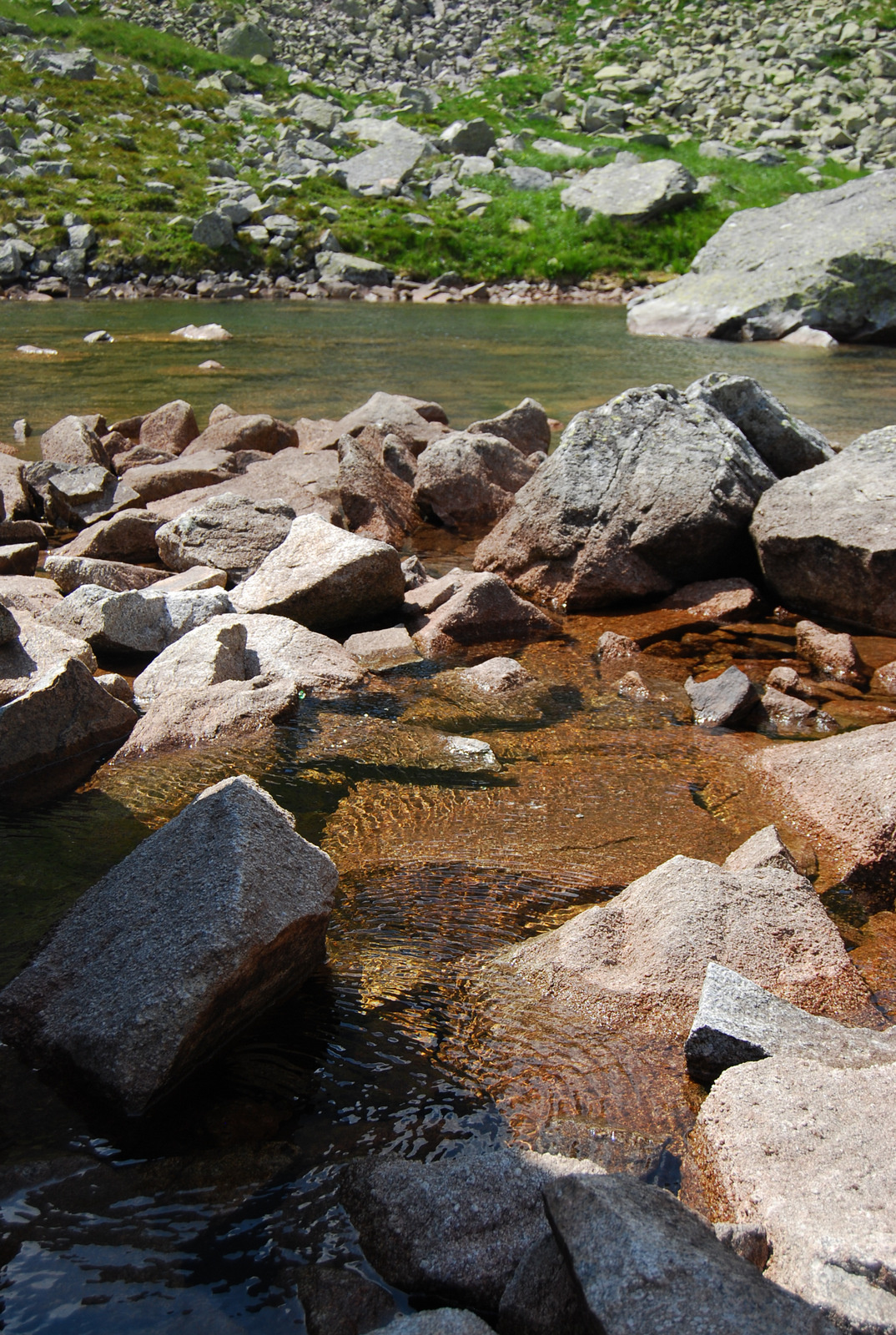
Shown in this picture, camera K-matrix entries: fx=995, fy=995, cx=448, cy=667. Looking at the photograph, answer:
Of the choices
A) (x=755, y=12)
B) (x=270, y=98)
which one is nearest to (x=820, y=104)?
(x=755, y=12)

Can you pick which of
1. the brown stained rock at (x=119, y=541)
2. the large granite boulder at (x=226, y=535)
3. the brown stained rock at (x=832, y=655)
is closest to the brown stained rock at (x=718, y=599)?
the brown stained rock at (x=832, y=655)

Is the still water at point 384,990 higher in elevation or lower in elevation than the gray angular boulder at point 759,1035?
lower

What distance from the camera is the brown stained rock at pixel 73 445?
10070 millimetres

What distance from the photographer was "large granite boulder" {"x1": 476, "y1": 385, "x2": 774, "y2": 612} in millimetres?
7023

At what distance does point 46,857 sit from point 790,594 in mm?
5093

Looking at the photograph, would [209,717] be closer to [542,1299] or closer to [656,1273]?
[542,1299]

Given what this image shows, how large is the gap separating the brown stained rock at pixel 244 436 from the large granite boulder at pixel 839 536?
5721 mm

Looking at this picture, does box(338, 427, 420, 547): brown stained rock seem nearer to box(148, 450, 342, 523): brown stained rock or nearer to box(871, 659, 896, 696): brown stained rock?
box(148, 450, 342, 523): brown stained rock

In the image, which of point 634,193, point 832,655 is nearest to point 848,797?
point 832,655

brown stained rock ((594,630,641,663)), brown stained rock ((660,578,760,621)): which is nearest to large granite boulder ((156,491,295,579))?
brown stained rock ((594,630,641,663))

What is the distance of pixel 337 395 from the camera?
14.3 meters

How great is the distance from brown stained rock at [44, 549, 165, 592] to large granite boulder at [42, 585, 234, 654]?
0.54 meters

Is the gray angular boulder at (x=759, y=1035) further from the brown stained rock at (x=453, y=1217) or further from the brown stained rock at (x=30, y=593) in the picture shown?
the brown stained rock at (x=30, y=593)

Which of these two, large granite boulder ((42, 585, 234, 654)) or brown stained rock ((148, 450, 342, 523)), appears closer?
large granite boulder ((42, 585, 234, 654))
